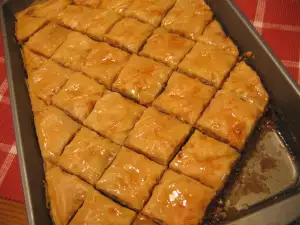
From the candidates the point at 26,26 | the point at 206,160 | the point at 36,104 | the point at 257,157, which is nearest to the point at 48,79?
the point at 36,104

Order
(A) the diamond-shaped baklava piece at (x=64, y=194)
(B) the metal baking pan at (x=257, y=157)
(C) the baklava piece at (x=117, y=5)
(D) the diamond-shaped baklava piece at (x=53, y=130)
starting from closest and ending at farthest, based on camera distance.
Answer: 1. (B) the metal baking pan at (x=257, y=157)
2. (A) the diamond-shaped baklava piece at (x=64, y=194)
3. (D) the diamond-shaped baklava piece at (x=53, y=130)
4. (C) the baklava piece at (x=117, y=5)

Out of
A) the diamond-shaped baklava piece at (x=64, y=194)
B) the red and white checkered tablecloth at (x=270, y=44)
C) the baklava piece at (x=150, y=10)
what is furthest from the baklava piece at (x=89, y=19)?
the diamond-shaped baklava piece at (x=64, y=194)

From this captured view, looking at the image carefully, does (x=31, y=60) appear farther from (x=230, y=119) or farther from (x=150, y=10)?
(x=230, y=119)

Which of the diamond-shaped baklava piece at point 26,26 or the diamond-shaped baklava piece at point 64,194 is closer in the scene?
the diamond-shaped baklava piece at point 64,194

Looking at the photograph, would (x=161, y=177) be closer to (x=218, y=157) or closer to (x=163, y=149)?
(x=163, y=149)

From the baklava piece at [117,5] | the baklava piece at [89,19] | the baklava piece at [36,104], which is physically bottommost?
the baklava piece at [36,104]

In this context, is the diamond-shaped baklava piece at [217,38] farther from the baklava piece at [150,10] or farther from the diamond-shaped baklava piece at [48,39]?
the diamond-shaped baklava piece at [48,39]

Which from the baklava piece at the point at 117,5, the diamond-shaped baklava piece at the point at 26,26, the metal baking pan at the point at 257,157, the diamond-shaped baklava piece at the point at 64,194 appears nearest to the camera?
the metal baking pan at the point at 257,157
